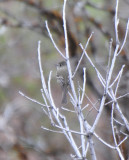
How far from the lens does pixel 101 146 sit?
6664mm

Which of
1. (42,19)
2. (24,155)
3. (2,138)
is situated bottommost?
(2,138)

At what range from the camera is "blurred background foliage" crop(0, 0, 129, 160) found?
6206 mm

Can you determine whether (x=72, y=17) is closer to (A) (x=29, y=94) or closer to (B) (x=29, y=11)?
(B) (x=29, y=11)

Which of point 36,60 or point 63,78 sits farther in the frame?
point 36,60

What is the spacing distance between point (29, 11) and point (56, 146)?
3.26m

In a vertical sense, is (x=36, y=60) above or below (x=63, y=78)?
below

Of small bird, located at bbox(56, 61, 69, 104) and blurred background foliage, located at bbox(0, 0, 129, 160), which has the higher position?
small bird, located at bbox(56, 61, 69, 104)

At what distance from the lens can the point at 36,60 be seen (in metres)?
8.04

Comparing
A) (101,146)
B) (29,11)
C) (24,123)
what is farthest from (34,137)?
(101,146)

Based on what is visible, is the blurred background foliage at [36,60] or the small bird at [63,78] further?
the blurred background foliage at [36,60]

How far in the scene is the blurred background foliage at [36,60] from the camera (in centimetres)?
621

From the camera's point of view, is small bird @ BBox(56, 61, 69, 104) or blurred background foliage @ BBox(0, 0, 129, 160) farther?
blurred background foliage @ BBox(0, 0, 129, 160)

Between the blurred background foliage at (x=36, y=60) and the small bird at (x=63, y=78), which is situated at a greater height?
the small bird at (x=63, y=78)

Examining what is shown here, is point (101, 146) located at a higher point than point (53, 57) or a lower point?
higher
